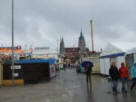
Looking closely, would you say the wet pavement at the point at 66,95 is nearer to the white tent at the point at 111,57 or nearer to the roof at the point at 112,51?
the white tent at the point at 111,57

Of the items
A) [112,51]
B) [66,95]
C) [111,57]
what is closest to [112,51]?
[112,51]

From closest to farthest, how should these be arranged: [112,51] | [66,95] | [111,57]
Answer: [66,95] → [112,51] → [111,57]

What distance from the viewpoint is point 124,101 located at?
342 inches

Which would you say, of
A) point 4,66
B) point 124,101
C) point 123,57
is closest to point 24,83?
point 4,66

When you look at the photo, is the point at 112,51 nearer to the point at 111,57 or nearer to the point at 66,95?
the point at 111,57

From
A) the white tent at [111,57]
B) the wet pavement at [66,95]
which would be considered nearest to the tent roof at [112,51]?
the white tent at [111,57]

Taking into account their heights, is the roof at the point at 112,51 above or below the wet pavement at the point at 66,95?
above

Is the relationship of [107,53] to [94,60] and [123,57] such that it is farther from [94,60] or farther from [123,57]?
[94,60]

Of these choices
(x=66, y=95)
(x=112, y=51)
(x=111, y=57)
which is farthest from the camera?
(x=111, y=57)

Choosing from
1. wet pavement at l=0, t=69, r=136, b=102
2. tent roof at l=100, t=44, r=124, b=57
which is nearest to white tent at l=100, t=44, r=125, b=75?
tent roof at l=100, t=44, r=124, b=57

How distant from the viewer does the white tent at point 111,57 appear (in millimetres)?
18047

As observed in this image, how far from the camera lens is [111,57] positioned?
66.5ft

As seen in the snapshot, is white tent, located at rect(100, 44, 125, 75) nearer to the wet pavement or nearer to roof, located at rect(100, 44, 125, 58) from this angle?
roof, located at rect(100, 44, 125, 58)

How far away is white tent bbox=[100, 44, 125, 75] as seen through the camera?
18.0 meters
